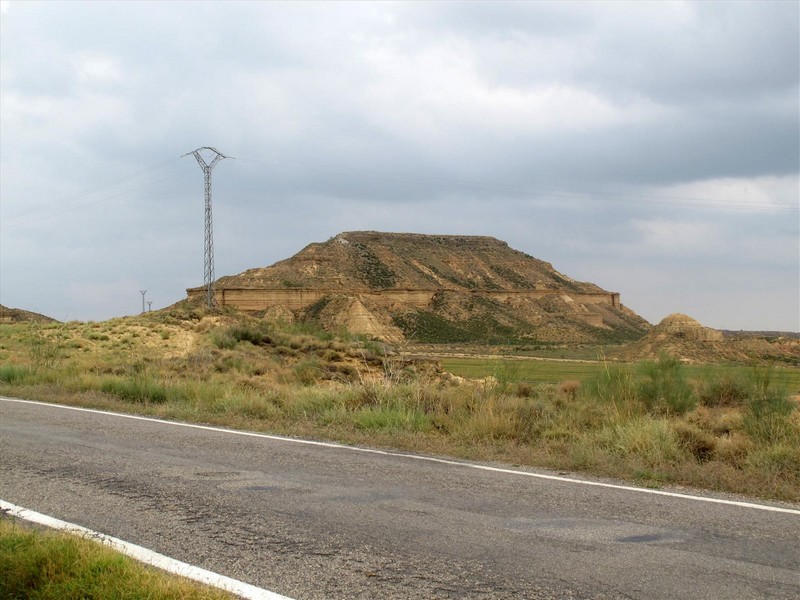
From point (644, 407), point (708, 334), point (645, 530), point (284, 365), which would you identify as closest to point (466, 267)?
point (708, 334)

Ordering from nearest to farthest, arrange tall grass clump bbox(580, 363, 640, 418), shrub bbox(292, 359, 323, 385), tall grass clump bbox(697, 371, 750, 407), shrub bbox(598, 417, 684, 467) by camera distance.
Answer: shrub bbox(598, 417, 684, 467) → tall grass clump bbox(580, 363, 640, 418) → tall grass clump bbox(697, 371, 750, 407) → shrub bbox(292, 359, 323, 385)

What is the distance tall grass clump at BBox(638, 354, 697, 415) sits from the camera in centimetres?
1434

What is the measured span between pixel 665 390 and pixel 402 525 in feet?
31.7

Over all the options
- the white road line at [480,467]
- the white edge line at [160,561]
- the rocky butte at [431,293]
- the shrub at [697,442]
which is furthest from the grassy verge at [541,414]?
the rocky butte at [431,293]

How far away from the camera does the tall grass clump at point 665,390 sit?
14.3 meters

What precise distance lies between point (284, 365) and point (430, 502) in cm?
2688

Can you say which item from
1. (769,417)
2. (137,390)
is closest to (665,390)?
(769,417)

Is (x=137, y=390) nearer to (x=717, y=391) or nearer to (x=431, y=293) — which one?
(x=717, y=391)

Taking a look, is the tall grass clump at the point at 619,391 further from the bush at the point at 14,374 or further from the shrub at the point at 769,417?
the bush at the point at 14,374

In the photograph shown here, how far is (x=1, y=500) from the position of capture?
7188 mm

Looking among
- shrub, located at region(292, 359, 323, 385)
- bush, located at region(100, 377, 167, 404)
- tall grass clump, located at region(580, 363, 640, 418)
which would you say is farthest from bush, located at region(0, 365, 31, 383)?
tall grass clump, located at region(580, 363, 640, 418)

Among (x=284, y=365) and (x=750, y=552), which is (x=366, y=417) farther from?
(x=284, y=365)

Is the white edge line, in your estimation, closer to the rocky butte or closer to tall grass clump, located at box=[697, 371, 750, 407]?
tall grass clump, located at box=[697, 371, 750, 407]

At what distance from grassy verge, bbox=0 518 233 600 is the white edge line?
0.48ft
